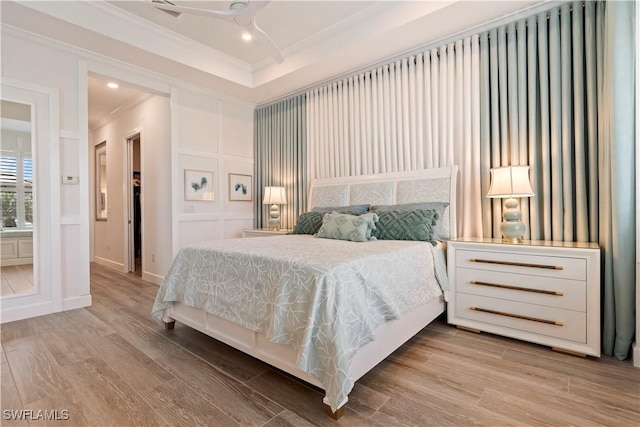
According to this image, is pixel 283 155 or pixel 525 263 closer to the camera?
pixel 525 263

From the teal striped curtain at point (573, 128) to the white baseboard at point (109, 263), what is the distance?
5.59 meters

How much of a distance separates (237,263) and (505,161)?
2.52 metres

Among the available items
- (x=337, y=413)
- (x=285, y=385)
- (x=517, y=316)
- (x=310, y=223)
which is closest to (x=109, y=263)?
(x=310, y=223)

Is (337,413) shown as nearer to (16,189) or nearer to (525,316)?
(525,316)

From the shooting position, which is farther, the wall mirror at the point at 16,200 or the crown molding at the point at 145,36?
the wall mirror at the point at 16,200

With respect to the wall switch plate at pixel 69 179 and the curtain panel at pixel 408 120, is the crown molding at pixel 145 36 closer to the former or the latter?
the curtain panel at pixel 408 120

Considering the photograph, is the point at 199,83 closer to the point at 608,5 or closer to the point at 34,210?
the point at 34,210

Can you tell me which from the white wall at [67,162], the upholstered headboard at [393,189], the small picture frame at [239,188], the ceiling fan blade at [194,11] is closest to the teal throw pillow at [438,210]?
the upholstered headboard at [393,189]

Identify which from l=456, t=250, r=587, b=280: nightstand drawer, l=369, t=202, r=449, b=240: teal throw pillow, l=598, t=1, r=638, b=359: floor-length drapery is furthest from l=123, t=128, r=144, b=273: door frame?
l=598, t=1, r=638, b=359: floor-length drapery

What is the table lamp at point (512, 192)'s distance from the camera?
2.43m

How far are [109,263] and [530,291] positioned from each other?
6353 mm

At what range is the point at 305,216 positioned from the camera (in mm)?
3514

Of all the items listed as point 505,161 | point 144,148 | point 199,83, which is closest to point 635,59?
point 505,161

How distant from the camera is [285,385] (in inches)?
69.6
